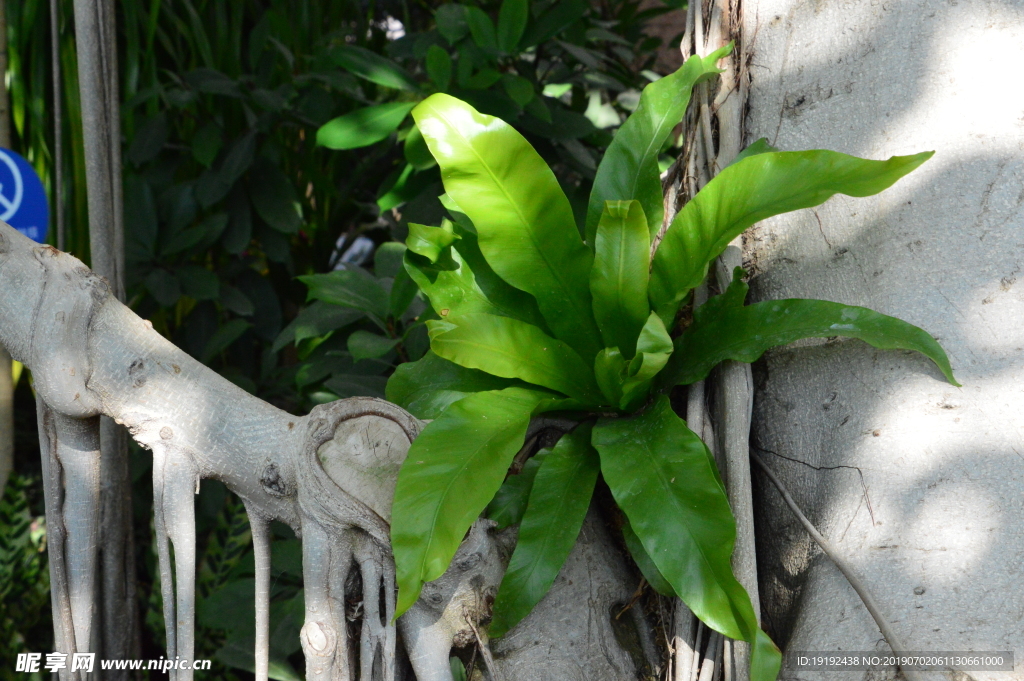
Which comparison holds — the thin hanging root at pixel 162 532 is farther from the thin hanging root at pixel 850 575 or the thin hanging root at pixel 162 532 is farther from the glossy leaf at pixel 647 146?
the thin hanging root at pixel 850 575

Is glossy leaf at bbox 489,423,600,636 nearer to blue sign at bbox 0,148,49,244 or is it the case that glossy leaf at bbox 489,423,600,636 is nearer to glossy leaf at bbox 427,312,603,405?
glossy leaf at bbox 427,312,603,405

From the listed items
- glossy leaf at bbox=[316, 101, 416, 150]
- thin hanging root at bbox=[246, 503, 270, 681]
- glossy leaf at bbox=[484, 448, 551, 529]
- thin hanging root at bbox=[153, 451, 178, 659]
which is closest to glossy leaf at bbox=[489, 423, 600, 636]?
glossy leaf at bbox=[484, 448, 551, 529]

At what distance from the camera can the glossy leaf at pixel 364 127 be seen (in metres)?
1.42

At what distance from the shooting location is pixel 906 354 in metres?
0.70

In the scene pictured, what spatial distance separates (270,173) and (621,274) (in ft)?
4.59

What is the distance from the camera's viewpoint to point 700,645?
28.6 inches

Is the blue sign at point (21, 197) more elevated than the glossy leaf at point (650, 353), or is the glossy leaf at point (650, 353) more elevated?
the blue sign at point (21, 197)

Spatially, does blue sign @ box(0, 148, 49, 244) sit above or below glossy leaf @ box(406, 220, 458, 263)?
above

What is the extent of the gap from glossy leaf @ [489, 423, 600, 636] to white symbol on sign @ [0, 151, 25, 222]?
3.18ft

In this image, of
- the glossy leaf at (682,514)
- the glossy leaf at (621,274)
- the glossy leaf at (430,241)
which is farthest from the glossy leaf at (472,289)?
the glossy leaf at (682,514)

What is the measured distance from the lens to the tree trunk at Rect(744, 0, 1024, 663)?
0.65m

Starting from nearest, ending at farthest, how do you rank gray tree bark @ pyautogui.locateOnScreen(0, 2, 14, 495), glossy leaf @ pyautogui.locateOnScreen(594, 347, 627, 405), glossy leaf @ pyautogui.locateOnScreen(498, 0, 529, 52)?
1. glossy leaf @ pyautogui.locateOnScreen(594, 347, 627, 405)
2. gray tree bark @ pyautogui.locateOnScreen(0, 2, 14, 495)
3. glossy leaf @ pyautogui.locateOnScreen(498, 0, 529, 52)

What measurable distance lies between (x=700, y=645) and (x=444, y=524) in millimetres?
292

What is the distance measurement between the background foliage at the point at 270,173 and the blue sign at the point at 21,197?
404 mm
